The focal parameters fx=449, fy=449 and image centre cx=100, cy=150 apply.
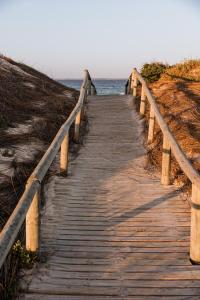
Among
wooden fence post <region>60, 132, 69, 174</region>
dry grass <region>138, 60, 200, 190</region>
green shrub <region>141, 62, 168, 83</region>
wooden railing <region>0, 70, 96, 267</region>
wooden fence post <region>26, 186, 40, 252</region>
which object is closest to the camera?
wooden railing <region>0, 70, 96, 267</region>

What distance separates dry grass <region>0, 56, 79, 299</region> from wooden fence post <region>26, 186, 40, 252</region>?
0.25 m

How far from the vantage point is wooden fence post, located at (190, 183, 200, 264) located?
4.35m

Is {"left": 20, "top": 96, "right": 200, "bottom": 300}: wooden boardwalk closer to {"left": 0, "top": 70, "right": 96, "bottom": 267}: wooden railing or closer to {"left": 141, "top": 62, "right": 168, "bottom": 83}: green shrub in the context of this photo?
{"left": 0, "top": 70, "right": 96, "bottom": 267}: wooden railing

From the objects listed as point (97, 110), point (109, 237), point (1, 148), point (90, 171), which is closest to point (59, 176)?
point (90, 171)

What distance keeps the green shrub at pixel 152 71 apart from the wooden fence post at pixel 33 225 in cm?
1428

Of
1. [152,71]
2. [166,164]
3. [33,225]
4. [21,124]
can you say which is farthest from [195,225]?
[152,71]

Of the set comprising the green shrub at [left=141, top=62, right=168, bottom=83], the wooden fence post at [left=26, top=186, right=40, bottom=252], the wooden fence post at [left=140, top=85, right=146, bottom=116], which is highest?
the green shrub at [left=141, top=62, right=168, bottom=83]

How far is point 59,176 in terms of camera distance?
24.7 ft

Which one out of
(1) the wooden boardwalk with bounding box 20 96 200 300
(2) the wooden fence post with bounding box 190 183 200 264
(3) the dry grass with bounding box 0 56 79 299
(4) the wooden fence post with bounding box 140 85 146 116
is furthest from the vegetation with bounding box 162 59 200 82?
(2) the wooden fence post with bounding box 190 183 200 264

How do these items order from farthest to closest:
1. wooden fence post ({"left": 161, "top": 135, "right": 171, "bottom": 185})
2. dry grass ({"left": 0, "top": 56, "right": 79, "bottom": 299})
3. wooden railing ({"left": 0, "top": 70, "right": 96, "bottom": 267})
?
wooden fence post ({"left": 161, "top": 135, "right": 171, "bottom": 185})
dry grass ({"left": 0, "top": 56, "right": 79, "bottom": 299})
wooden railing ({"left": 0, "top": 70, "right": 96, "bottom": 267})

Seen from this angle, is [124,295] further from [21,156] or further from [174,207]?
[21,156]

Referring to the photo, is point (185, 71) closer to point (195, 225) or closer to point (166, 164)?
point (166, 164)

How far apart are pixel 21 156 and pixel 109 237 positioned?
3055 mm

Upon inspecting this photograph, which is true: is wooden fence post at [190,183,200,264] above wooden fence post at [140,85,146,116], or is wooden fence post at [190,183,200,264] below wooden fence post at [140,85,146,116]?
below
